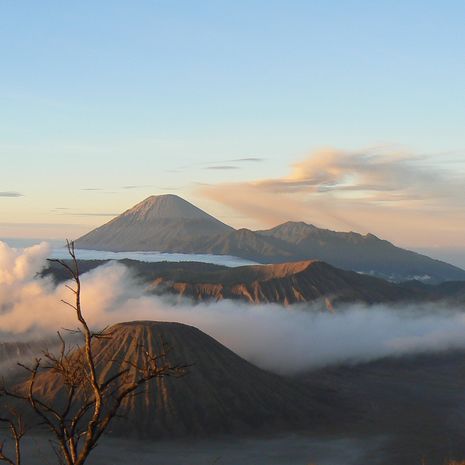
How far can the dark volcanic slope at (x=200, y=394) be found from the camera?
128m

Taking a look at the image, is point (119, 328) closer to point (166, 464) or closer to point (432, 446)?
point (166, 464)

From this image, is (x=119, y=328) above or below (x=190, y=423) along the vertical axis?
above

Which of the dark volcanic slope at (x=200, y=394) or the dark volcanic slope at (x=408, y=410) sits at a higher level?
the dark volcanic slope at (x=200, y=394)

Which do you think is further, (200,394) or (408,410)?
(408,410)

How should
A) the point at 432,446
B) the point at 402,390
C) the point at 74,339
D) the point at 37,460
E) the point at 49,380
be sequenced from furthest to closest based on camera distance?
the point at 74,339
the point at 402,390
the point at 49,380
the point at 432,446
the point at 37,460

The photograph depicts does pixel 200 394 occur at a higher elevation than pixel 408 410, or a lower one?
higher

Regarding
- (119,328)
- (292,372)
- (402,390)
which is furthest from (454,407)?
(119,328)

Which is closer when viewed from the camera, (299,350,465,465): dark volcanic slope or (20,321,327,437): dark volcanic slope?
(299,350,465,465): dark volcanic slope

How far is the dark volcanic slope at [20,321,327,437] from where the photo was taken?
420 ft

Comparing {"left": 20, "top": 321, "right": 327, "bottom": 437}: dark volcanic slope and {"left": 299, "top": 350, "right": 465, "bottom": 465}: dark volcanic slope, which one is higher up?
{"left": 20, "top": 321, "right": 327, "bottom": 437}: dark volcanic slope

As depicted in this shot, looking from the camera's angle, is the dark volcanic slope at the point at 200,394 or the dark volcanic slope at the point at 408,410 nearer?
the dark volcanic slope at the point at 408,410

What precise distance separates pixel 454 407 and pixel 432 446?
125ft

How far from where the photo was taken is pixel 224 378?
143000mm

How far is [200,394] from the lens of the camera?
136 meters
